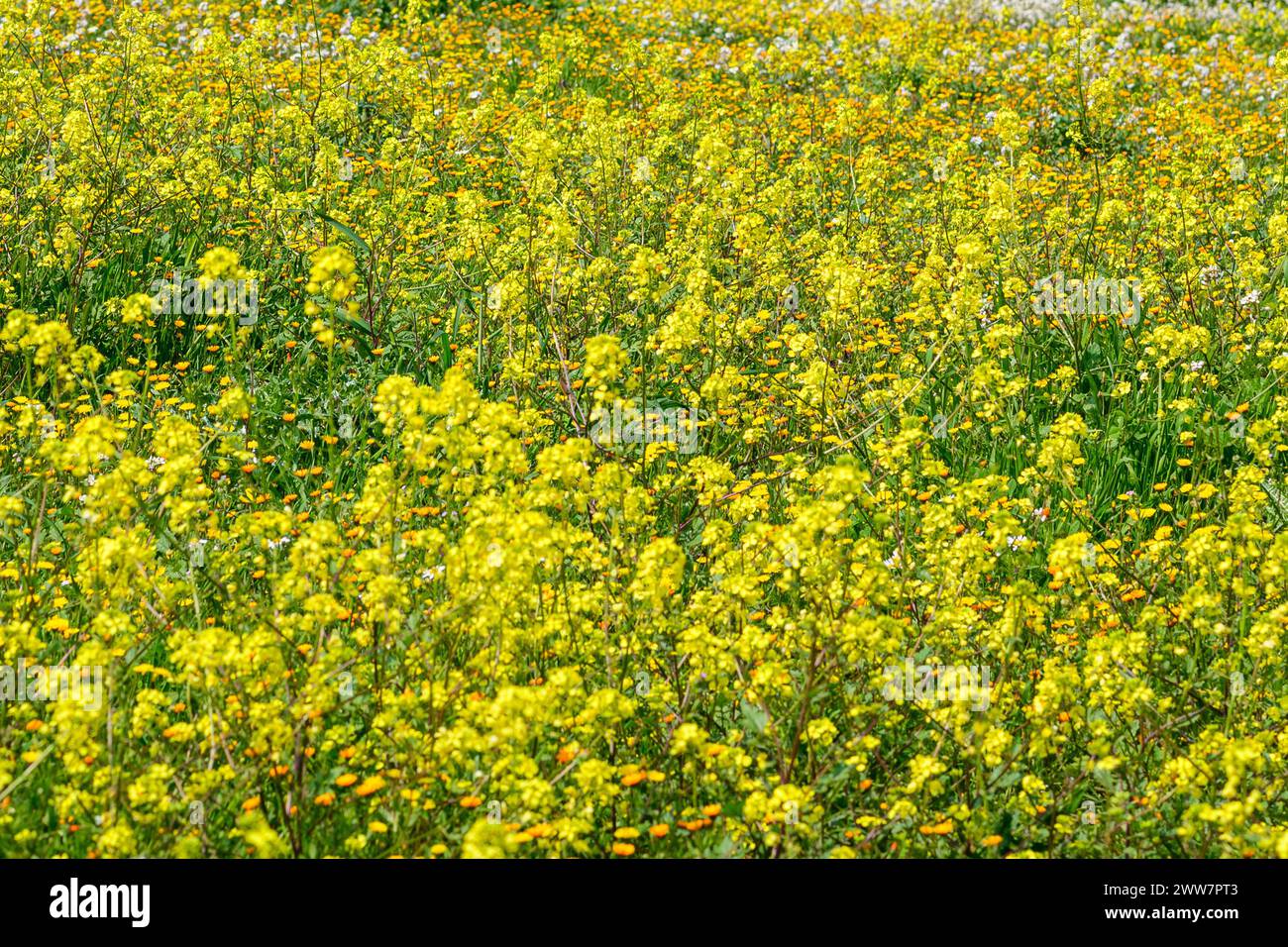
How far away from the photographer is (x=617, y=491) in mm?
3473

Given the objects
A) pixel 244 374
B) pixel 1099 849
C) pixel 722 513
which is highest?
pixel 244 374

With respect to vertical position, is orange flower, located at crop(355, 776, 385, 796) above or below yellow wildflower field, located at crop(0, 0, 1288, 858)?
below

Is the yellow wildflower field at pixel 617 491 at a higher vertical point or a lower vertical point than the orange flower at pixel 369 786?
higher

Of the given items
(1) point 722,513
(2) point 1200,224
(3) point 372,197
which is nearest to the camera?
(1) point 722,513

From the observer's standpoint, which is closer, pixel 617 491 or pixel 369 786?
pixel 369 786

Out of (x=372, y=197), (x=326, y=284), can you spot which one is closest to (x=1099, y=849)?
(x=326, y=284)

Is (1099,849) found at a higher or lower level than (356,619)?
lower

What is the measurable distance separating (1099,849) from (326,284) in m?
2.32

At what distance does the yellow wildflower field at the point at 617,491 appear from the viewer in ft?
9.71

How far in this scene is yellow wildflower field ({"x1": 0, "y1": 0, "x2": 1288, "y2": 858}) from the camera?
2.96m

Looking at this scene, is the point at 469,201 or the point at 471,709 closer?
the point at 471,709

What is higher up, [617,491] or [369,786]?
[617,491]

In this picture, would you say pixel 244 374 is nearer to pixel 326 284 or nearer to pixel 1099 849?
pixel 326 284

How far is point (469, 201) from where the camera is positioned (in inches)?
226
